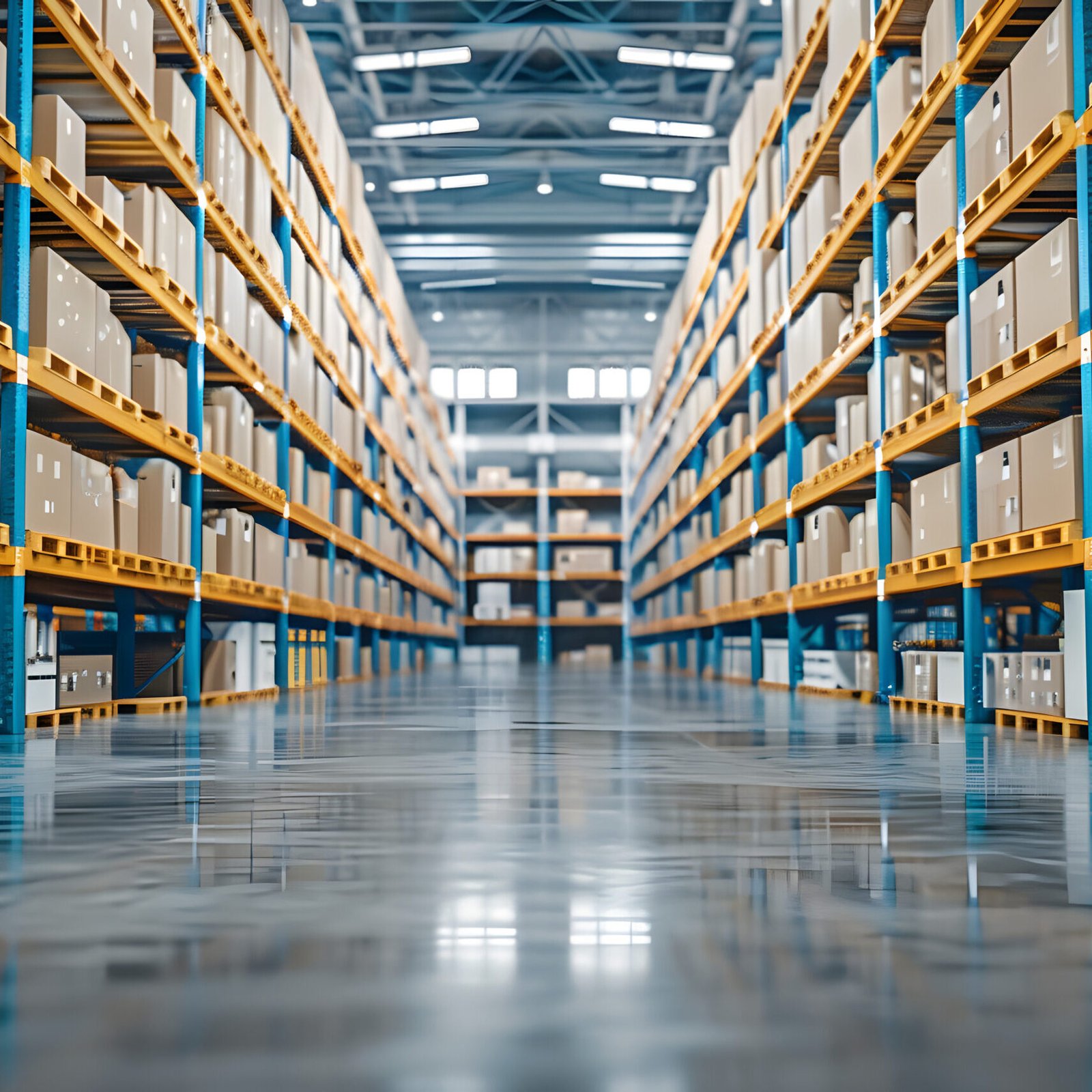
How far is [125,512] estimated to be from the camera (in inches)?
Answer: 268

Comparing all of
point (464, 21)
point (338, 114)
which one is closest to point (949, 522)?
point (464, 21)

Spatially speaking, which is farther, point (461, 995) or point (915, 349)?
point (915, 349)

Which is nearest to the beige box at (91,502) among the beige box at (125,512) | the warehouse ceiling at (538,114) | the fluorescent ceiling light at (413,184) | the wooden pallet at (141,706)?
the beige box at (125,512)

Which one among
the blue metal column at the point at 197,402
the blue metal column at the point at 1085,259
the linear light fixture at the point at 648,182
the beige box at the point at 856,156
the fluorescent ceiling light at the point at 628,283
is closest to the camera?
the blue metal column at the point at 1085,259

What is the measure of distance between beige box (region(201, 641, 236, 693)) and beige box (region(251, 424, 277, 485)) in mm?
1498

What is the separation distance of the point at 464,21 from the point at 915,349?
798 cm

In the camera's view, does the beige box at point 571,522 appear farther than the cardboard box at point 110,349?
Yes

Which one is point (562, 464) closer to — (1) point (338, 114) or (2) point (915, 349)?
(1) point (338, 114)

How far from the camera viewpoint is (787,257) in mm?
10195

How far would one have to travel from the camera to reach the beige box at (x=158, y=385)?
23.4 feet

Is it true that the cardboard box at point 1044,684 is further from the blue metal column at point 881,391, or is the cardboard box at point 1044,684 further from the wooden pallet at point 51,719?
the wooden pallet at point 51,719

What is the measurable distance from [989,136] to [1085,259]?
1.47 m

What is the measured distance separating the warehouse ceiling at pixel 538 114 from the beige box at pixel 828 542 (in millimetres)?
7047

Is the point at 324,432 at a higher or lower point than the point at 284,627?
higher
